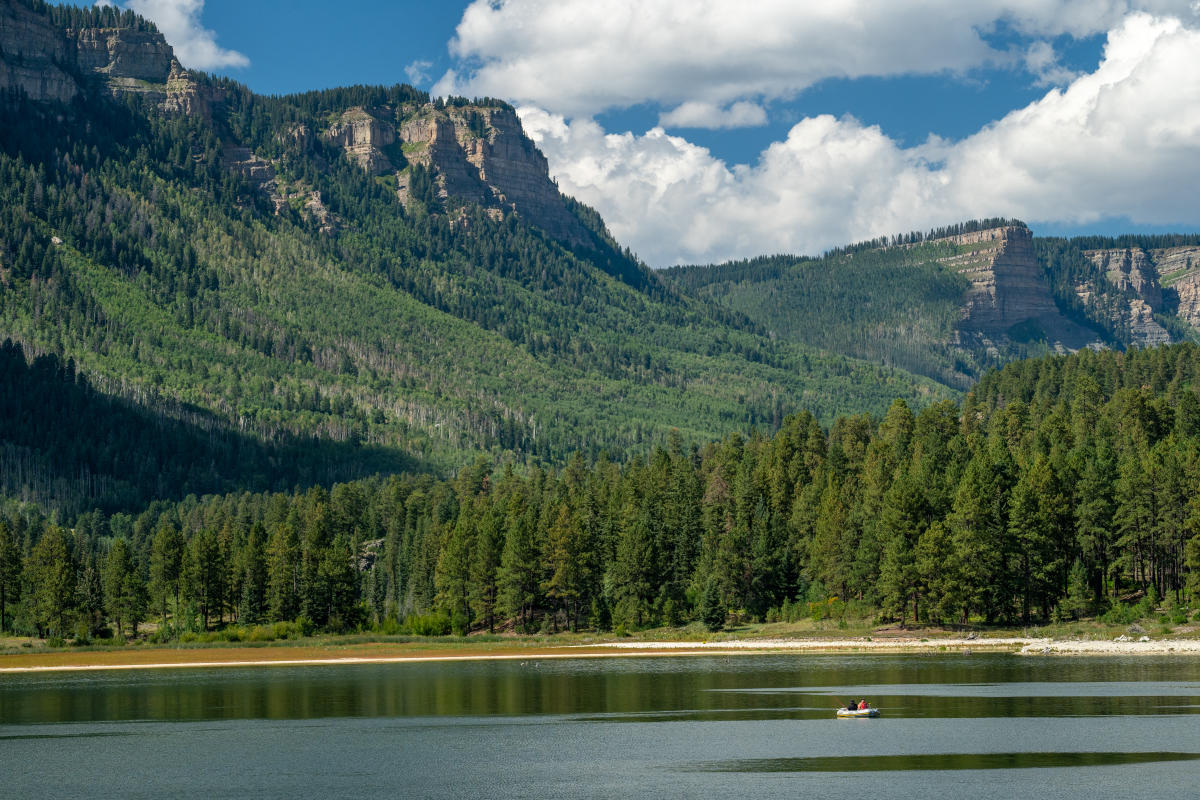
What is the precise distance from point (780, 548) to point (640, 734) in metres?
79.5

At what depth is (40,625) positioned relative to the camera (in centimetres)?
16100

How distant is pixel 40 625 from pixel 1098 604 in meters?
115

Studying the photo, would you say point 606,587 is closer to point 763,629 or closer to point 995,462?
point 763,629

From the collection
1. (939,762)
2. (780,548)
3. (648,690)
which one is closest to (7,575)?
(780,548)

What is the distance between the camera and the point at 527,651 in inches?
5438

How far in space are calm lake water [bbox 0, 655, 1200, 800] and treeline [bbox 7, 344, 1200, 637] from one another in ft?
68.3

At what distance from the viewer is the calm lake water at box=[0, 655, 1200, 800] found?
63.1 metres

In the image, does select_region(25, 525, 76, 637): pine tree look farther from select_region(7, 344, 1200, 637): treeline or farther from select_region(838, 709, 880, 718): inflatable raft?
select_region(838, 709, 880, 718): inflatable raft

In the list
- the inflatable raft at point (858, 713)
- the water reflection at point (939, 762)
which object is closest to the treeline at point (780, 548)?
the inflatable raft at point (858, 713)

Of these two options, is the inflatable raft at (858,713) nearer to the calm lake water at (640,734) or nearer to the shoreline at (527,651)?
the calm lake water at (640,734)

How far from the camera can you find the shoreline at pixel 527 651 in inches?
4651

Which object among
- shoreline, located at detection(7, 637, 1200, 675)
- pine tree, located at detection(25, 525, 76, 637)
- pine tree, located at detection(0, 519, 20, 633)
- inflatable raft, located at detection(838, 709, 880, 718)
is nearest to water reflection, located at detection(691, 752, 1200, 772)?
inflatable raft, located at detection(838, 709, 880, 718)

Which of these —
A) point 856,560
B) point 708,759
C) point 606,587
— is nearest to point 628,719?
point 708,759

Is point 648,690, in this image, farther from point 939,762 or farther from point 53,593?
point 53,593
